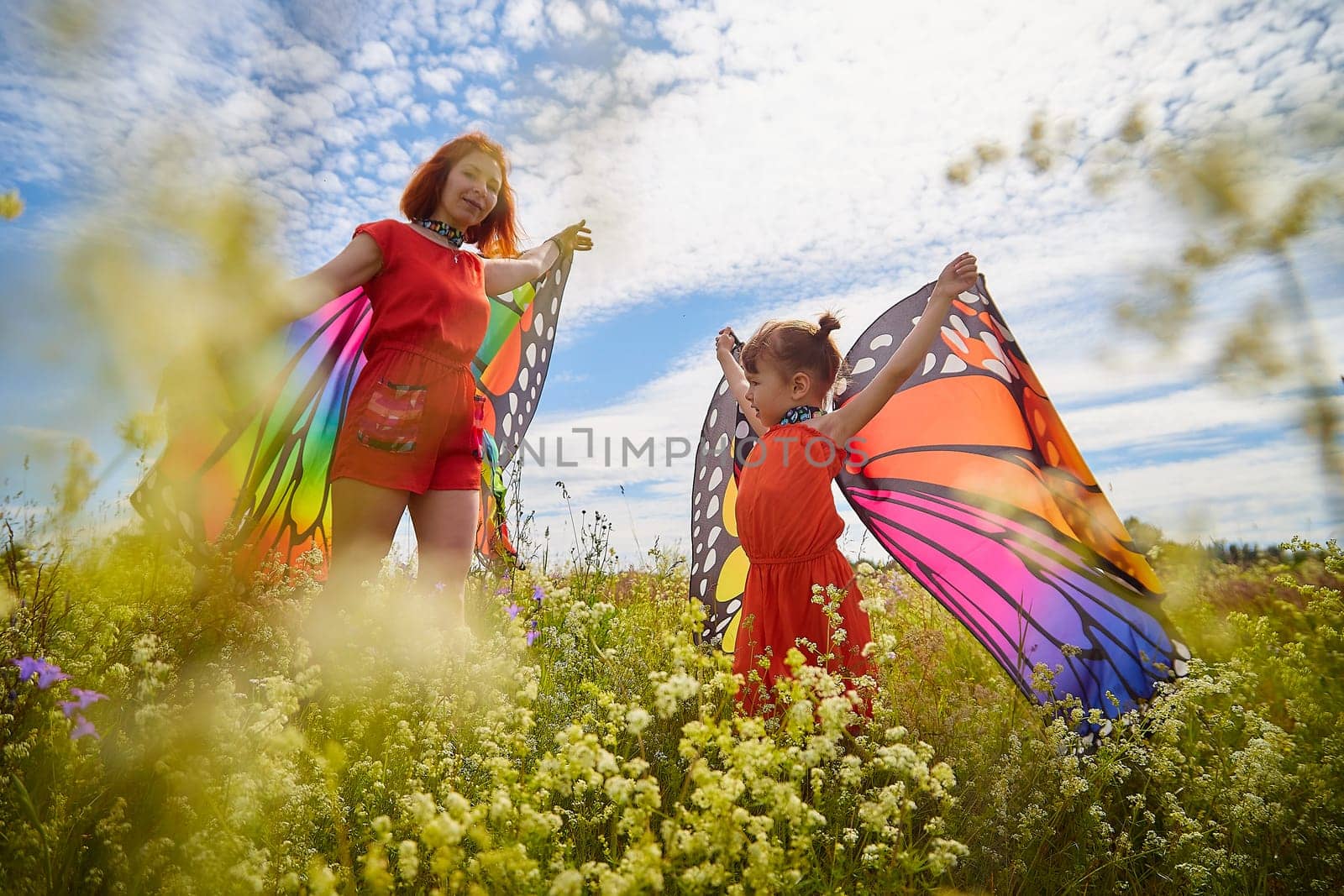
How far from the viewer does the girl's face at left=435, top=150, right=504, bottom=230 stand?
3.45 m

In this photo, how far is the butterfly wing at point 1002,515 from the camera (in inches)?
116

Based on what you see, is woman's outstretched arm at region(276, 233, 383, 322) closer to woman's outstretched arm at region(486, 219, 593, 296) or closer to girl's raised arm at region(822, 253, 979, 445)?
woman's outstretched arm at region(486, 219, 593, 296)

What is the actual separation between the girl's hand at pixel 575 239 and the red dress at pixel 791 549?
202 centimetres

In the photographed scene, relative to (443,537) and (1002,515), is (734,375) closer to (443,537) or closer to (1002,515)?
(1002,515)

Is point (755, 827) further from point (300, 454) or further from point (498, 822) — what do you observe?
point (300, 454)

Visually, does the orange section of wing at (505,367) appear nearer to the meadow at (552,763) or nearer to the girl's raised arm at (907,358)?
the meadow at (552,763)

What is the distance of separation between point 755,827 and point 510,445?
3621mm

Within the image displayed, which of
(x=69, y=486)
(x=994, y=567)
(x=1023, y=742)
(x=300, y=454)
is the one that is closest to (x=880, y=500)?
(x=994, y=567)

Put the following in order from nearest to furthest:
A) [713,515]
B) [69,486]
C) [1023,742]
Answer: [69,486] < [1023,742] < [713,515]

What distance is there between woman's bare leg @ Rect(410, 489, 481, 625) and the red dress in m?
1.25

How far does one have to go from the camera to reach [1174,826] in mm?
2250

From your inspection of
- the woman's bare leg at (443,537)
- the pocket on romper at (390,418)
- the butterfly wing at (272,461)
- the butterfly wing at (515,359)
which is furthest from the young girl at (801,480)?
the butterfly wing at (272,461)

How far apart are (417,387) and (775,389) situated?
5.25 feet

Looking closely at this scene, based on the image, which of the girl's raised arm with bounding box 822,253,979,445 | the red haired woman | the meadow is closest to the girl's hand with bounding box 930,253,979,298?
the girl's raised arm with bounding box 822,253,979,445
